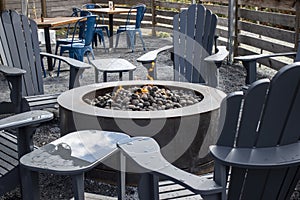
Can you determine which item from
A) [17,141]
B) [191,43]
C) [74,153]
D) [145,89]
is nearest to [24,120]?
[17,141]

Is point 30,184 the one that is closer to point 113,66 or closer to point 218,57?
point 113,66

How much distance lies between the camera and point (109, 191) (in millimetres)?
2793

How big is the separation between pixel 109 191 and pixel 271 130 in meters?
1.56

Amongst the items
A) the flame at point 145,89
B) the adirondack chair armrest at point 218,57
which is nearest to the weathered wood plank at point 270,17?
the adirondack chair armrest at point 218,57

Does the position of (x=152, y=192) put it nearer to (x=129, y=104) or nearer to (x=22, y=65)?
(x=129, y=104)

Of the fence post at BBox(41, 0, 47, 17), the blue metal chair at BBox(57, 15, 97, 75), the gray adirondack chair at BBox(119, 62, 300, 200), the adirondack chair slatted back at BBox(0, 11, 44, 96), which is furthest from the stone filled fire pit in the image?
the fence post at BBox(41, 0, 47, 17)

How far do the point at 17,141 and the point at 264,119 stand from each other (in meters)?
1.16

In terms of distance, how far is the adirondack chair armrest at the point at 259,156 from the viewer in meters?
1.38

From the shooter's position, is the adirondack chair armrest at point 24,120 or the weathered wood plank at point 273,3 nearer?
the adirondack chair armrest at point 24,120

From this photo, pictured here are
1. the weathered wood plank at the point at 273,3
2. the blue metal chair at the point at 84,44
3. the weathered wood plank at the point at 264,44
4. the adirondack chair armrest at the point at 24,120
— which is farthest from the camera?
the blue metal chair at the point at 84,44

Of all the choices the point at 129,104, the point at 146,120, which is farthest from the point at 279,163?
the point at 129,104

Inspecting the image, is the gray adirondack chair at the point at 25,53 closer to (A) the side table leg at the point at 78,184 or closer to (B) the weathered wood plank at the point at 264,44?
(A) the side table leg at the point at 78,184

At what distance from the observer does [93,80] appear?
590cm

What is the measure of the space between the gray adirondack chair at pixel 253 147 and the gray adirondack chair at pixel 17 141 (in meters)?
0.54
